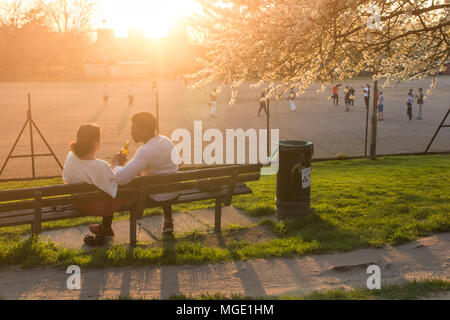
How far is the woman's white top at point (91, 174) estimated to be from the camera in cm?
518

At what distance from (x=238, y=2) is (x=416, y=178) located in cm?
490

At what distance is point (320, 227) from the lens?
20.1 feet

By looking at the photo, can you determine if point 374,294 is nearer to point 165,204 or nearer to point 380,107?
point 165,204

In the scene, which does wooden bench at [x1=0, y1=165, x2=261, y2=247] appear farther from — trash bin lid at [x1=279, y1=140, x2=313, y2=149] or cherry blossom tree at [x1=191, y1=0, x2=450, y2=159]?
cherry blossom tree at [x1=191, y1=0, x2=450, y2=159]

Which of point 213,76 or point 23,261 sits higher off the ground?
point 213,76

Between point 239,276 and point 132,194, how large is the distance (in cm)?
159

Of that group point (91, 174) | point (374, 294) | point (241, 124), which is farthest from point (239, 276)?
point (241, 124)

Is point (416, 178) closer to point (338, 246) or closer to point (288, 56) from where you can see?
point (288, 56)

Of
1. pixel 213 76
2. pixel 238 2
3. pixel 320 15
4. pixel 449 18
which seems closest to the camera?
pixel 320 15

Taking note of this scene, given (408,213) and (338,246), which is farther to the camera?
(408,213)

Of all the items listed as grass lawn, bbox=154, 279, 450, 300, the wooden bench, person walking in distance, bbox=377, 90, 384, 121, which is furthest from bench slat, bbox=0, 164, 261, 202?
person walking in distance, bbox=377, 90, 384, 121

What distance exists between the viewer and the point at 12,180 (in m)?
10.9

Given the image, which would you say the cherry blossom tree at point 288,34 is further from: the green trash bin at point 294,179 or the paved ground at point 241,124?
the paved ground at point 241,124

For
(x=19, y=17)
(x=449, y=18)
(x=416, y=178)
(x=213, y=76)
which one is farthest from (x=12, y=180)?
(x=19, y=17)
